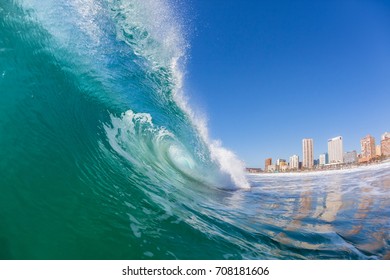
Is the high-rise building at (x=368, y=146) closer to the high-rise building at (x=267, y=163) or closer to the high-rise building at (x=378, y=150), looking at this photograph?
the high-rise building at (x=378, y=150)

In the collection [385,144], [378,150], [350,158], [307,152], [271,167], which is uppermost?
[307,152]

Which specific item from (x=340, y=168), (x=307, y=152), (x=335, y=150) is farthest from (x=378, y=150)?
(x=307, y=152)

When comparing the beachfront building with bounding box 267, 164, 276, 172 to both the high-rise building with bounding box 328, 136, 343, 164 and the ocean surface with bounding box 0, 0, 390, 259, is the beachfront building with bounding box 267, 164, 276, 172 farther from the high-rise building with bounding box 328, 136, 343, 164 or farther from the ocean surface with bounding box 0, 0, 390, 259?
the ocean surface with bounding box 0, 0, 390, 259

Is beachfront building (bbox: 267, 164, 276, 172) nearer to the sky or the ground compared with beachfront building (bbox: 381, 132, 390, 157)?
nearer to the sky

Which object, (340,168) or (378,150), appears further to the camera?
(340,168)

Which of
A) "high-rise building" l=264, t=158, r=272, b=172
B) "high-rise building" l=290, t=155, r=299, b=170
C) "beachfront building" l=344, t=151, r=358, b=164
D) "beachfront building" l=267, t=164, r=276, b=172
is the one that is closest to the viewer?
"beachfront building" l=344, t=151, r=358, b=164

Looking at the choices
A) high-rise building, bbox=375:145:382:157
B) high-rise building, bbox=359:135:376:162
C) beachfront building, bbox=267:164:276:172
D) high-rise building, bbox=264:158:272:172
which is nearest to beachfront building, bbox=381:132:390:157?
high-rise building, bbox=375:145:382:157

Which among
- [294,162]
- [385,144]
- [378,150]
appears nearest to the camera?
[385,144]

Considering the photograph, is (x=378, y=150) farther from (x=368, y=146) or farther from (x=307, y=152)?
(x=307, y=152)
